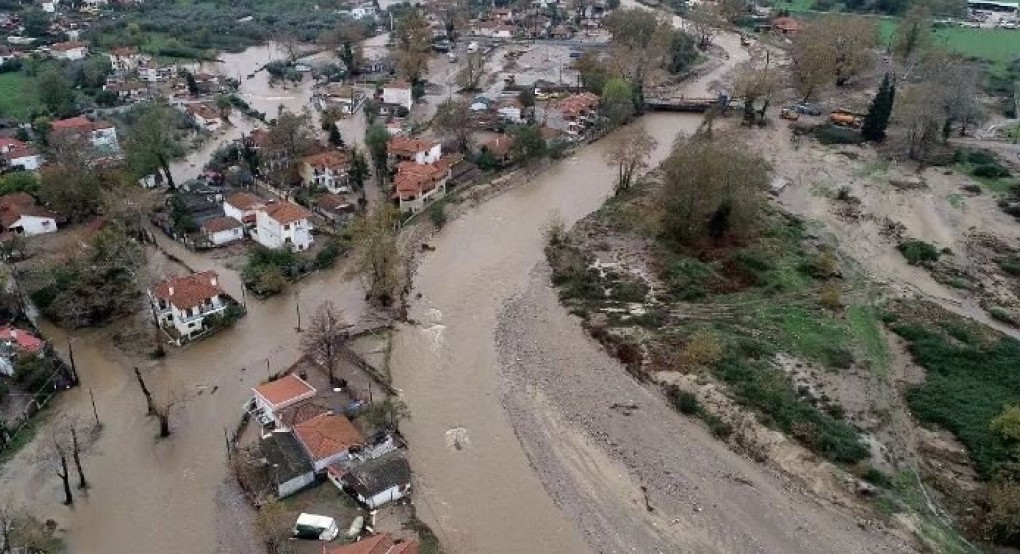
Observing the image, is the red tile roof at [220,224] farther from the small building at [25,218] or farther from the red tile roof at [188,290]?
the small building at [25,218]

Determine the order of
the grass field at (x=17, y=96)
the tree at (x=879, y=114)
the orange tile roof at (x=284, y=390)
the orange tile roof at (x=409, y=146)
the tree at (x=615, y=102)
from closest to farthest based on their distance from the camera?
1. the orange tile roof at (x=284, y=390)
2. the orange tile roof at (x=409, y=146)
3. the tree at (x=879, y=114)
4. the tree at (x=615, y=102)
5. the grass field at (x=17, y=96)

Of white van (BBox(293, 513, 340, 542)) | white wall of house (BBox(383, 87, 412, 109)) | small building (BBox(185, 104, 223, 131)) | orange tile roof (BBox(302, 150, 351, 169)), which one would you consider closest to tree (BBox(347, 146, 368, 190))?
orange tile roof (BBox(302, 150, 351, 169))

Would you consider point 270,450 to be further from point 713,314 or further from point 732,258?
point 732,258

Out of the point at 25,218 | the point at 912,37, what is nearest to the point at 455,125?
the point at 25,218

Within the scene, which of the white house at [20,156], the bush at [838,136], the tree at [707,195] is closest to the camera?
the tree at [707,195]

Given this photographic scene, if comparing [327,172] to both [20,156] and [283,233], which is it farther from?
[20,156]

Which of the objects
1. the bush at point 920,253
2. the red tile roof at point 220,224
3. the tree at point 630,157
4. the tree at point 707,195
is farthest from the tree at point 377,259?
the bush at point 920,253

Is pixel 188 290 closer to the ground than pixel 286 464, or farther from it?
farther from it
